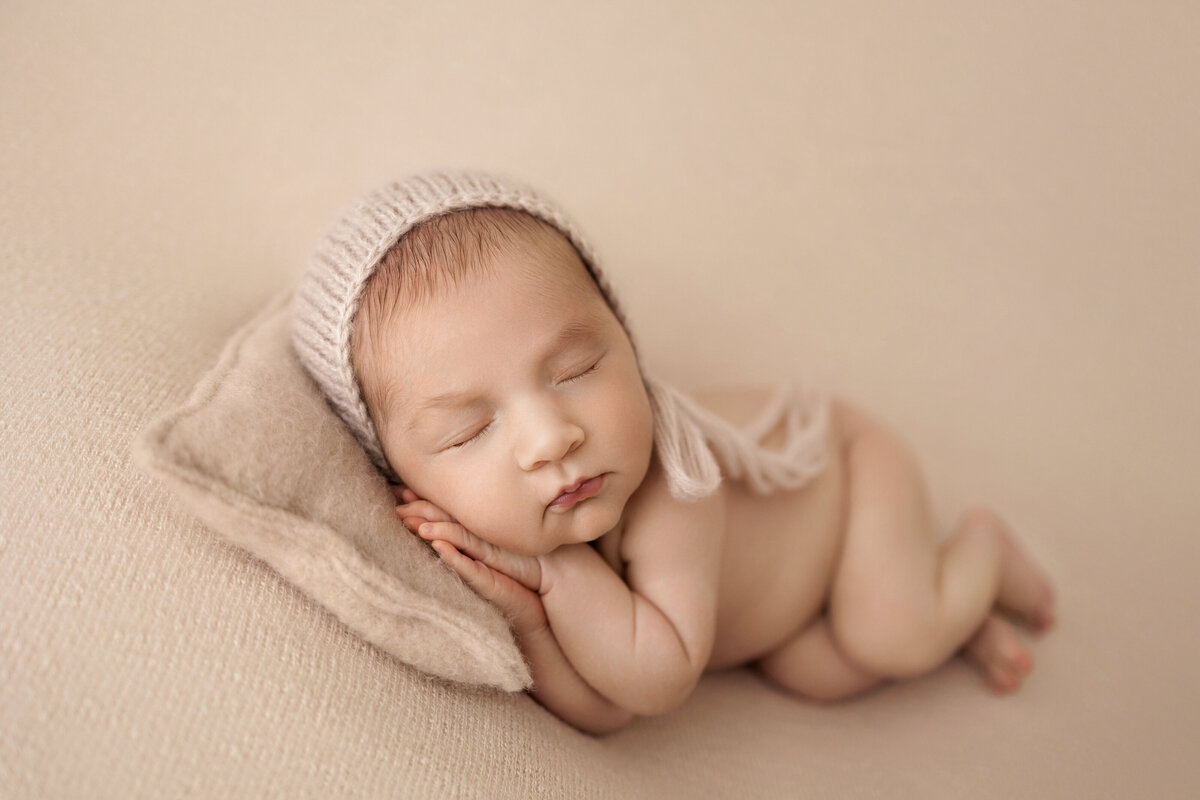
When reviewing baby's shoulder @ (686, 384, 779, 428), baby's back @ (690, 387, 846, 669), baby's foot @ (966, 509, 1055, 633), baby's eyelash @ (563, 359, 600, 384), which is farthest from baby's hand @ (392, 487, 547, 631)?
baby's foot @ (966, 509, 1055, 633)

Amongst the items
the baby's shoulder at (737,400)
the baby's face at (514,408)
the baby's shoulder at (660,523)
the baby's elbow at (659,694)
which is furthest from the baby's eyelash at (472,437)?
the baby's shoulder at (737,400)

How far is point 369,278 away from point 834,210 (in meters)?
1.33

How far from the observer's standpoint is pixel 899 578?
1.49 meters

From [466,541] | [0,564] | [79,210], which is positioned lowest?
[466,541]

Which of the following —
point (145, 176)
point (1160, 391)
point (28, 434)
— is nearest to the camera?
point (28, 434)

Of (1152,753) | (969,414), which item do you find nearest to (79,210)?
(969,414)

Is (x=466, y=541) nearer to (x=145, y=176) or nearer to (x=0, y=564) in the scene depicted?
(x=0, y=564)

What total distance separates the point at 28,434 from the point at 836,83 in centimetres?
179

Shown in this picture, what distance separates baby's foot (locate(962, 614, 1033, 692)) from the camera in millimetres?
1511

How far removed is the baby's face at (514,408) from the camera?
1.06 metres

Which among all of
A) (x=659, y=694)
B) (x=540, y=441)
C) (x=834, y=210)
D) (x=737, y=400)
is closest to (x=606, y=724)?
(x=659, y=694)

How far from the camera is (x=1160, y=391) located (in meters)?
1.96

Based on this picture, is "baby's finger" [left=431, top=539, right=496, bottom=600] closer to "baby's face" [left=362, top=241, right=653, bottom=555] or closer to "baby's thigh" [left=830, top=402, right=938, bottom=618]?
"baby's face" [left=362, top=241, right=653, bottom=555]

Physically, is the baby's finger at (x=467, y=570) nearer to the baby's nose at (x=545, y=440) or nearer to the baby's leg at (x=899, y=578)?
the baby's nose at (x=545, y=440)
